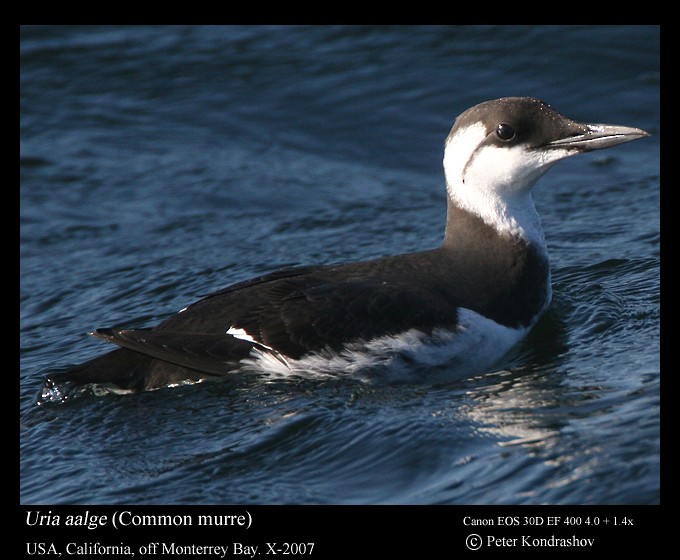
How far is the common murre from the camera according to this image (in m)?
6.08

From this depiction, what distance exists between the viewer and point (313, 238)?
9586 millimetres

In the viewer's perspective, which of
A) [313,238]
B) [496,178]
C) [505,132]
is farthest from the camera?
[313,238]

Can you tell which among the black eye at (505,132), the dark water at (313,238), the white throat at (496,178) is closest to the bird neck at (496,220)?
the white throat at (496,178)

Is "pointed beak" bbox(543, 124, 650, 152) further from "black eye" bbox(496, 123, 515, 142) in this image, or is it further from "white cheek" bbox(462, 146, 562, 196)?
"black eye" bbox(496, 123, 515, 142)

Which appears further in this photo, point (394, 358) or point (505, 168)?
point (505, 168)

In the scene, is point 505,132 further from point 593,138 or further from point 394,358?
point 394,358

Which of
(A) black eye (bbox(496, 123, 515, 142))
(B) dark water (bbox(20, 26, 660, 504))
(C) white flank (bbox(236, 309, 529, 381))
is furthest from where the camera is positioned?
(A) black eye (bbox(496, 123, 515, 142))

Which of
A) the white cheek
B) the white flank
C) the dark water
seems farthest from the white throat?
the white flank

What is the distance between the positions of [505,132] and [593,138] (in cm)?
55

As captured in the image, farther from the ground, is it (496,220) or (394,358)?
(496,220)

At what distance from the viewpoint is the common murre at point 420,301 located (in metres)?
6.08

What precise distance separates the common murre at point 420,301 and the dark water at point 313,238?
0.52 feet

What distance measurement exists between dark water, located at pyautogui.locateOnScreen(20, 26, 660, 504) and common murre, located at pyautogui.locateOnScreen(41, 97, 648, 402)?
0.16 metres

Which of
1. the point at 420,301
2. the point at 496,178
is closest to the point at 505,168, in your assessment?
the point at 496,178
